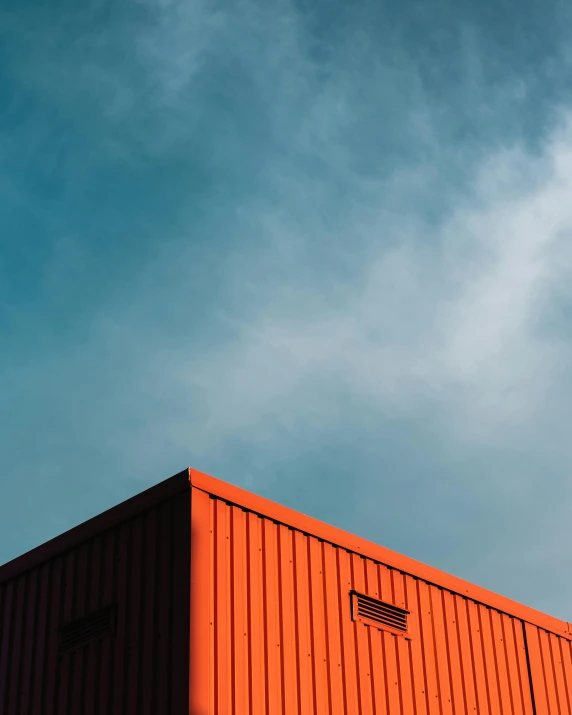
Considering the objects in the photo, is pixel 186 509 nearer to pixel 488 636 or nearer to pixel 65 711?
pixel 65 711

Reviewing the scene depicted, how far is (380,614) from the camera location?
11.8 metres

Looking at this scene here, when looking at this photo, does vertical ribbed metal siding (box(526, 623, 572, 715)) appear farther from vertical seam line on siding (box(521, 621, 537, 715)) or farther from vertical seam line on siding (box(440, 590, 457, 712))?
vertical seam line on siding (box(440, 590, 457, 712))

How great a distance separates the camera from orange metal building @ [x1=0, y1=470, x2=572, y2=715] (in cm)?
973

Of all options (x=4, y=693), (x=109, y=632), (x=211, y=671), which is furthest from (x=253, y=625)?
(x=4, y=693)

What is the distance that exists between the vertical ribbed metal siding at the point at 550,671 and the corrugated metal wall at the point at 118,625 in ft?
21.4

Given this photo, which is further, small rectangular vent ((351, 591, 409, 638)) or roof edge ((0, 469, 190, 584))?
small rectangular vent ((351, 591, 409, 638))

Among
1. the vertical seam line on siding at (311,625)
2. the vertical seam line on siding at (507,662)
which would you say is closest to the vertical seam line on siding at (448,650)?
the vertical seam line on siding at (507,662)

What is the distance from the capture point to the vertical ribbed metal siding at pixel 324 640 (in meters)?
9.93

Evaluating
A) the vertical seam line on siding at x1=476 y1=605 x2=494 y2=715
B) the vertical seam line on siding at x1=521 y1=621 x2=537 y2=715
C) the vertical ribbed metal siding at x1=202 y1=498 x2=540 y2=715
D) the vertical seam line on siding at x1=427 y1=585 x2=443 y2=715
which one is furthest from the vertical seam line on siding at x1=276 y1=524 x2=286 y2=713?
the vertical seam line on siding at x1=521 y1=621 x2=537 y2=715

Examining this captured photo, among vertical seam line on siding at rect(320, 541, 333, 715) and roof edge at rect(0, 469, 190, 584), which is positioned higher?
roof edge at rect(0, 469, 190, 584)

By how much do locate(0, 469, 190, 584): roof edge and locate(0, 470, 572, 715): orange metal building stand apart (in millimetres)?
20

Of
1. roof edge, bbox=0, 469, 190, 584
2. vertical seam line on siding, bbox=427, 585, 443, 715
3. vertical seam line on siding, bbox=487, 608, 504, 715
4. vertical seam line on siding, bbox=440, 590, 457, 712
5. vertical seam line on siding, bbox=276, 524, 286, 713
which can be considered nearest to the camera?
vertical seam line on siding, bbox=276, 524, 286, 713

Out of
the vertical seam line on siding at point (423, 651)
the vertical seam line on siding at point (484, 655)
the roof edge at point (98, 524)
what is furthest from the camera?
the vertical seam line on siding at point (484, 655)

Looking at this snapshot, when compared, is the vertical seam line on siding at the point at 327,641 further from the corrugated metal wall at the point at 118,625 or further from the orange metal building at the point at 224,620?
the corrugated metal wall at the point at 118,625
